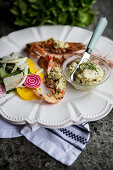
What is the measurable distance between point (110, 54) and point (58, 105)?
1.17 meters

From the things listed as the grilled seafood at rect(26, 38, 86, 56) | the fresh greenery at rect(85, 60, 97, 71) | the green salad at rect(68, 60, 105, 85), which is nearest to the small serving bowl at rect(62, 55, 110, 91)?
the green salad at rect(68, 60, 105, 85)

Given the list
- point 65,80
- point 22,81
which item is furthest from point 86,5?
point 22,81

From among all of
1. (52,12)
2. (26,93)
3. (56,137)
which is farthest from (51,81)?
(52,12)

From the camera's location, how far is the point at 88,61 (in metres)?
2.65

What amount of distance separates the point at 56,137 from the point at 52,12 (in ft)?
7.29

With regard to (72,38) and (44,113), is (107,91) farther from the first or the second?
(72,38)

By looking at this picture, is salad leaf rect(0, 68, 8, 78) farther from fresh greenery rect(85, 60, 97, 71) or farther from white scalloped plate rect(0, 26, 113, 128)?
fresh greenery rect(85, 60, 97, 71)

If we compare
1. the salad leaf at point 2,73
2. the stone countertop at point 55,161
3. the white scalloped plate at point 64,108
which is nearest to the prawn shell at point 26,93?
the white scalloped plate at point 64,108

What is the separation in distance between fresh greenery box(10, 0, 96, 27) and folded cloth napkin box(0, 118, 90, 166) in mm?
2050

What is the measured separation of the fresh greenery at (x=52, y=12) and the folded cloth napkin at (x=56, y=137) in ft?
6.72

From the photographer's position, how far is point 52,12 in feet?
11.7

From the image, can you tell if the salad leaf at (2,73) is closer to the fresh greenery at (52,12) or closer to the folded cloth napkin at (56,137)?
the folded cloth napkin at (56,137)

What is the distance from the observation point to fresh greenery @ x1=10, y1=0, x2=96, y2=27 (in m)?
3.49

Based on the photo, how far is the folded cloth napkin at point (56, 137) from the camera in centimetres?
207
